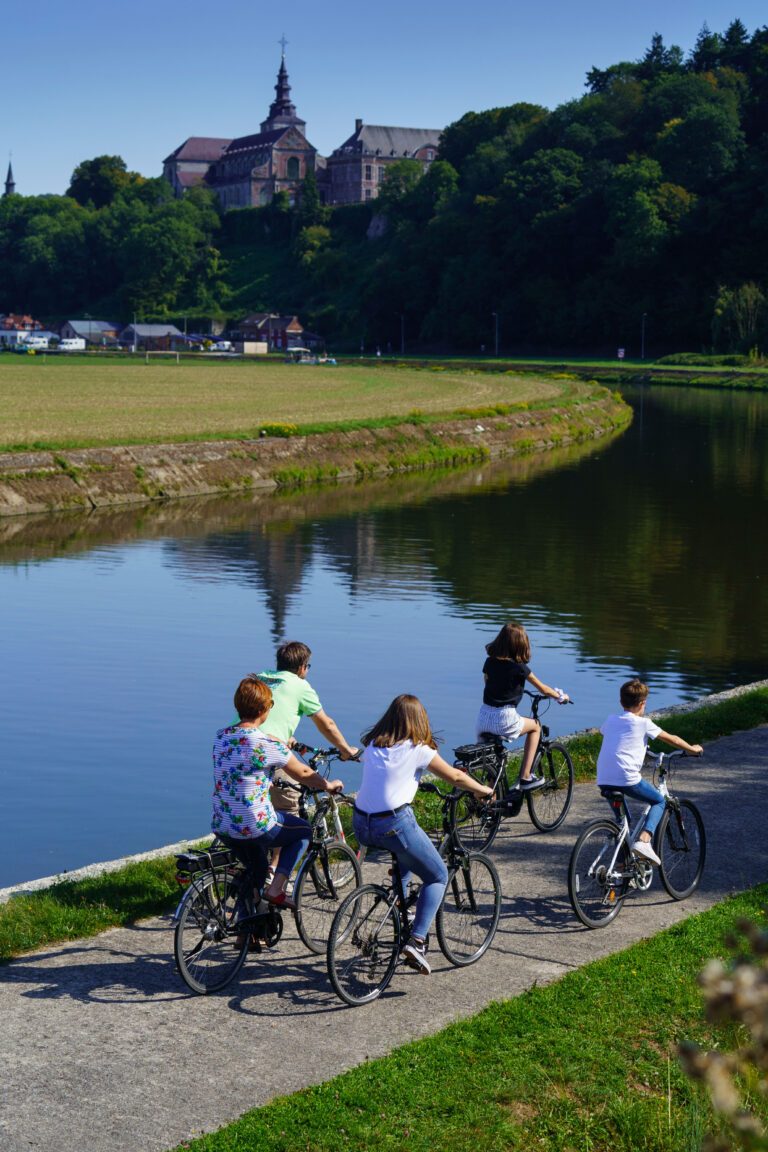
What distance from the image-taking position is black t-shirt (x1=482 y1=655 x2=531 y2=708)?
458 inches

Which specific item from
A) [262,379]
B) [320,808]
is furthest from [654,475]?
[262,379]

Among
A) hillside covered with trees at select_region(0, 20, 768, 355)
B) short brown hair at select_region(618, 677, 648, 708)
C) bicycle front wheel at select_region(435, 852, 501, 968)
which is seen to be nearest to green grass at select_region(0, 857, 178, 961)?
bicycle front wheel at select_region(435, 852, 501, 968)

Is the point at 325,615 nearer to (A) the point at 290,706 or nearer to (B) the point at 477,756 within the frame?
(B) the point at 477,756

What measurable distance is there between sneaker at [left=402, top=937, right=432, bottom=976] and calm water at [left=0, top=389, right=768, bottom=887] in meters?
4.76

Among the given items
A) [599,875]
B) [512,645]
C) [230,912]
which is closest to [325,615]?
[512,645]

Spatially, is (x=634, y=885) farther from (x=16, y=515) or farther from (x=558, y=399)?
(x=558, y=399)

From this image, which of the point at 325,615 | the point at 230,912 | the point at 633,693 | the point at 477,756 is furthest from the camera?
the point at 325,615

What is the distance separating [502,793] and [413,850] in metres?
3.00

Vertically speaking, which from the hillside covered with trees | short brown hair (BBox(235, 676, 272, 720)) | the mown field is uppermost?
the hillside covered with trees

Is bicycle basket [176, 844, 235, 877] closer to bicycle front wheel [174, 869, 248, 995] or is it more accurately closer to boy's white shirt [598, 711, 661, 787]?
bicycle front wheel [174, 869, 248, 995]

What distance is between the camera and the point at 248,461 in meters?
47.6

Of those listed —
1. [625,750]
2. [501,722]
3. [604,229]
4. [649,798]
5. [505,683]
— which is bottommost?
[649,798]

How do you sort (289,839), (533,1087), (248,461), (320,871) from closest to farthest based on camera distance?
(533,1087)
(289,839)
(320,871)
(248,461)

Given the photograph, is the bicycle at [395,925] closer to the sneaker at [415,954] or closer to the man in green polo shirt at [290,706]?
the sneaker at [415,954]
